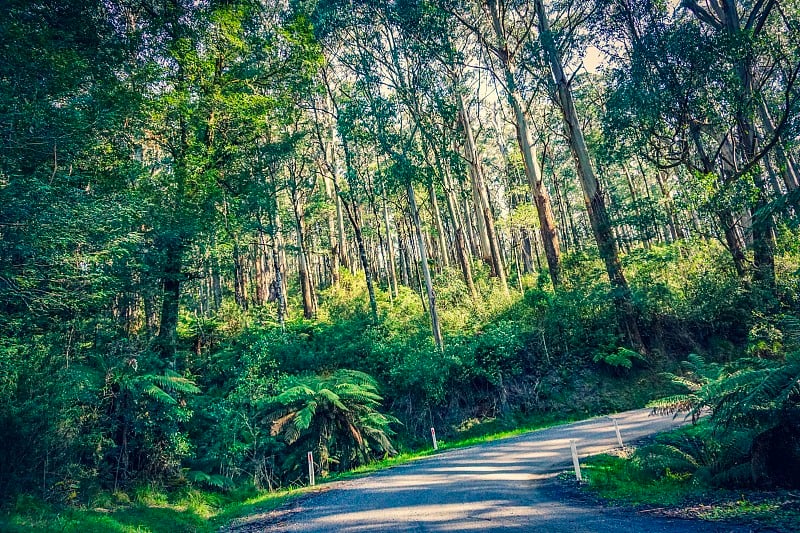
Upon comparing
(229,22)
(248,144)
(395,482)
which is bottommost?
(395,482)

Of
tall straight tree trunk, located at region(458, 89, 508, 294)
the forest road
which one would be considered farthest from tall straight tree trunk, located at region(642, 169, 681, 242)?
tall straight tree trunk, located at region(458, 89, 508, 294)

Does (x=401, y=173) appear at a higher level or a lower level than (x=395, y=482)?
higher

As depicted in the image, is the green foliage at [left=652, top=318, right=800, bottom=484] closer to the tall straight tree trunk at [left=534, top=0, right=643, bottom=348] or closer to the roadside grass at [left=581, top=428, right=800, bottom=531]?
the roadside grass at [left=581, top=428, right=800, bottom=531]

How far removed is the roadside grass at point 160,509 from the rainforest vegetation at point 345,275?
0.39 meters

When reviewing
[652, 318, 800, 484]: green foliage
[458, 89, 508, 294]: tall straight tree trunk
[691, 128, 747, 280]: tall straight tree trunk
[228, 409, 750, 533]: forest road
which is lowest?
[228, 409, 750, 533]: forest road

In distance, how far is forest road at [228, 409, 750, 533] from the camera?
5.14 metres

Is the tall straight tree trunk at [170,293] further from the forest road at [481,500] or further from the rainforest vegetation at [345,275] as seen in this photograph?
the forest road at [481,500]

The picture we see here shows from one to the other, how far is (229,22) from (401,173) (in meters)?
8.47

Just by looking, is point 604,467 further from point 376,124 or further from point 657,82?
point 376,124

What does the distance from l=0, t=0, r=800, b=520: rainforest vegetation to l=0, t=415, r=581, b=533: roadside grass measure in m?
0.39

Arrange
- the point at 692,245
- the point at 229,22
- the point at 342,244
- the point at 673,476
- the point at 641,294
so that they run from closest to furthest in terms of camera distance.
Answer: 1. the point at 673,476
2. the point at 229,22
3. the point at 641,294
4. the point at 692,245
5. the point at 342,244

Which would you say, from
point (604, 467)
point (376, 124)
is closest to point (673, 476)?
point (604, 467)

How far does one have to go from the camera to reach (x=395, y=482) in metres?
9.00

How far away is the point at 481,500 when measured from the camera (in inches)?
258
